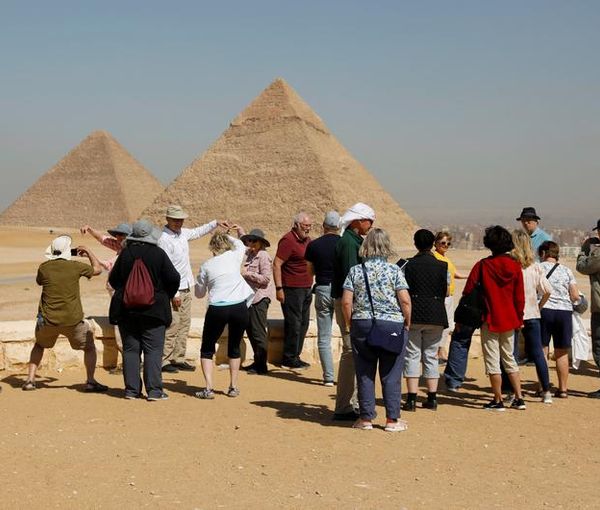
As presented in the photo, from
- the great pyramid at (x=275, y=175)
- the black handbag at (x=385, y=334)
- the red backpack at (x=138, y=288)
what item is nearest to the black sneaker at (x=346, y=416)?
the black handbag at (x=385, y=334)

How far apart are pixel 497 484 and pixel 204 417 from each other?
6.11 ft

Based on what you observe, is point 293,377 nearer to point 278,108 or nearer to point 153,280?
point 153,280

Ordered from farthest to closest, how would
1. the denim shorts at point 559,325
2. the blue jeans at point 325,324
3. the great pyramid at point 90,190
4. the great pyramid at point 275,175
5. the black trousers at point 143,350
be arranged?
the great pyramid at point 90,190, the great pyramid at point 275,175, the blue jeans at point 325,324, the denim shorts at point 559,325, the black trousers at point 143,350

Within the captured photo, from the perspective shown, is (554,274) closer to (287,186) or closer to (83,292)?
(83,292)

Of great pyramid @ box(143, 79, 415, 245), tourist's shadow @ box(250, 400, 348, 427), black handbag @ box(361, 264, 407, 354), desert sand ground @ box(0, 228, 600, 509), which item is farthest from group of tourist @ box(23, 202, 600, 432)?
great pyramid @ box(143, 79, 415, 245)

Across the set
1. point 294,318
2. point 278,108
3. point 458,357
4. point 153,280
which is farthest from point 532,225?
point 278,108

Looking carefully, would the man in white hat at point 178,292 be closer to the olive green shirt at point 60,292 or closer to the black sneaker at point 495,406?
the olive green shirt at point 60,292

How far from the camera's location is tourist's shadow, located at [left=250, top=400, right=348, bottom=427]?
16.2 feet

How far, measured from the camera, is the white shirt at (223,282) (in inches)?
219

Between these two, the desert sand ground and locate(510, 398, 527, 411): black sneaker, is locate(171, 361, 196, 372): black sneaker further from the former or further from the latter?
locate(510, 398, 527, 411): black sneaker

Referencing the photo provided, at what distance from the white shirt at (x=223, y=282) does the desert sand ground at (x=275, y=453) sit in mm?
661

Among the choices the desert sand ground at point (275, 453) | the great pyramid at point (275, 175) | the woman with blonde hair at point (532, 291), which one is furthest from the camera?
the great pyramid at point (275, 175)

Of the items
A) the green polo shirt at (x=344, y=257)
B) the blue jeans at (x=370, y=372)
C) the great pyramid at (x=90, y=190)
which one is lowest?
the blue jeans at (x=370, y=372)

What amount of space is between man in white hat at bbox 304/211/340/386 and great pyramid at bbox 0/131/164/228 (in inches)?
3723
